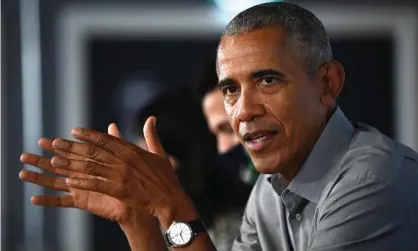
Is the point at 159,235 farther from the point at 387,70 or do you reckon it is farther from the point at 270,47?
the point at 387,70

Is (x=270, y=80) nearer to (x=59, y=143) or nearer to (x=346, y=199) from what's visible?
(x=346, y=199)

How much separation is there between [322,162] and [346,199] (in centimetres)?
18

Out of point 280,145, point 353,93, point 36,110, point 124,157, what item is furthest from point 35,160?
point 353,93

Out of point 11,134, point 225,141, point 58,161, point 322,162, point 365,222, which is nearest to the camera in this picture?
point 365,222

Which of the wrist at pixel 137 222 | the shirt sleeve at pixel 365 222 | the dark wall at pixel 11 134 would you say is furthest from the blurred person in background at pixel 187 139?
the dark wall at pixel 11 134

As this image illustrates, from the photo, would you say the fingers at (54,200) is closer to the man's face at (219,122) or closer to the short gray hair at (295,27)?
the short gray hair at (295,27)

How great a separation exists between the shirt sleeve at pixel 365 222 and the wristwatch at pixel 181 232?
10.6 inches

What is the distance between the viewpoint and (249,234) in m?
2.02

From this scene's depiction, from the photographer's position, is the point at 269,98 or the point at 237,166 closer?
the point at 269,98

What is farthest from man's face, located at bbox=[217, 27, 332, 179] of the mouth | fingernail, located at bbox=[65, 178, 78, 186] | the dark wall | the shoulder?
the dark wall

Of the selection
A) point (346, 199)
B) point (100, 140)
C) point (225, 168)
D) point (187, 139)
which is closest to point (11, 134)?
point (187, 139)

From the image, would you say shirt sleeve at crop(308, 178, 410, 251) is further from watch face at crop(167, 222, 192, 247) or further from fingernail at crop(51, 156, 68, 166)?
fingernail at crop(51, 156, 68, 166)

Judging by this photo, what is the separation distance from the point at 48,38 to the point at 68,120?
54 centimetres

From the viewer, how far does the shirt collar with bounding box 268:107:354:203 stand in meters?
1.76
